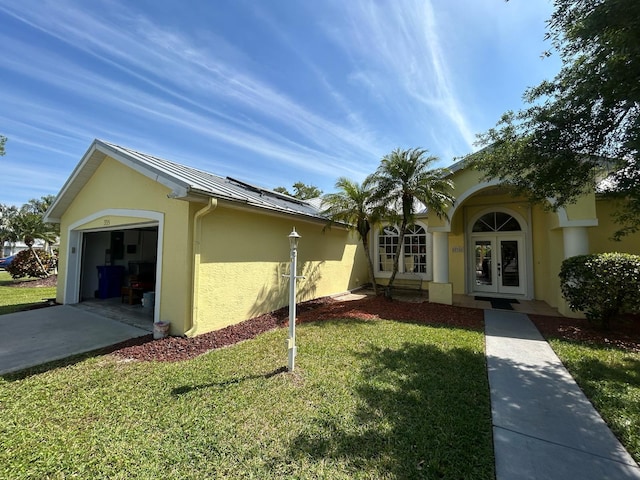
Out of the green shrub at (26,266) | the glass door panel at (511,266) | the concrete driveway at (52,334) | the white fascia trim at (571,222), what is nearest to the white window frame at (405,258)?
the glass door panel at (511,266)

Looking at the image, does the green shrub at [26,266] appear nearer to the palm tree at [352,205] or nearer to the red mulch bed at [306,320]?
the red mulch bed at [306,320]

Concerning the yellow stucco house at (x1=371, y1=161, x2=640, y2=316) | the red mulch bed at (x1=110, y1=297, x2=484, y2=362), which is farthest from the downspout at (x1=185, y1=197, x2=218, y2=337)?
the yellow stucco house at (x1=371, y1=161, x2=640, y2=316)

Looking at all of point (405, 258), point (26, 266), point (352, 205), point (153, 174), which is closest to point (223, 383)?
point (153, 174)

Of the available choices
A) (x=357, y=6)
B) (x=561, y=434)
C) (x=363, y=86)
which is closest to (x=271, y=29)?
(x=357, y=6)

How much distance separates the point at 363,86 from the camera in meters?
9.73

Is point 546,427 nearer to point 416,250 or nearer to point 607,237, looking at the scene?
point 607,237

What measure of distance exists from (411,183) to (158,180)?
8.18 metres

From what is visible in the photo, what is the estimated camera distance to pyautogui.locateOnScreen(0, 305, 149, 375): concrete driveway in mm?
5488

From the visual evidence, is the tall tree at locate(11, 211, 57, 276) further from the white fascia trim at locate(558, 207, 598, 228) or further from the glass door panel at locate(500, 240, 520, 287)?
the white fascia trim at locate(558, 207, 598, 228)

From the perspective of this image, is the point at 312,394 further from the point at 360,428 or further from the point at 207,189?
the point at 207,189

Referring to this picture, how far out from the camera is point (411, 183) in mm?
10047

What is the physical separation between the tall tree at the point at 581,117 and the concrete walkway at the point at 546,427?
11.4 ft

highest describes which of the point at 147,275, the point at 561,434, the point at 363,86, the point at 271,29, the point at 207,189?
the point at 271,29

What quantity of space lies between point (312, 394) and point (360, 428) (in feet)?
3.24
